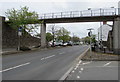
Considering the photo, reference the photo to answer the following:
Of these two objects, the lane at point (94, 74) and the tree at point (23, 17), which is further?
the tree at point (23, 17)

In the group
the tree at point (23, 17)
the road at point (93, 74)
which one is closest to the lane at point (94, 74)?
the road at point (93, 74)

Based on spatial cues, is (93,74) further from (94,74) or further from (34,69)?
(34,69)

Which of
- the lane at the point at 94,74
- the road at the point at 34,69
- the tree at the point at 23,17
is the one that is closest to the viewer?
the lane at the point at 94,74

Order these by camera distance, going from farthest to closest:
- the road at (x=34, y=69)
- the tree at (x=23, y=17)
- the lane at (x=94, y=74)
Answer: the tree at (x=23, y=17) < the road at (x=34, y=69) < the lane at (x=94, y=74)

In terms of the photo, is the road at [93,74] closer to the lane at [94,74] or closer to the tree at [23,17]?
the lane at [94,74]

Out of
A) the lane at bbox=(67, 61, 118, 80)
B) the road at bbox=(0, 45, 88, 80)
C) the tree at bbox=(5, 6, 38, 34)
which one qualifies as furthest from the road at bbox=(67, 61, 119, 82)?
the tree at bbox=(5, 6, 38, 34)

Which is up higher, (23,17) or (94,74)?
(23,17)

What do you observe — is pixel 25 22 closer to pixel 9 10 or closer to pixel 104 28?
pixel 9 10

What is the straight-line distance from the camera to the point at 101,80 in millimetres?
7281

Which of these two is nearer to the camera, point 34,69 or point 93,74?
point 93,74

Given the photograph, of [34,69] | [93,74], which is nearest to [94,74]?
[93,74]

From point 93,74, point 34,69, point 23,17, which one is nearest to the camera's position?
point 93,74

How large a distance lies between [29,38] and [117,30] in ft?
83.5

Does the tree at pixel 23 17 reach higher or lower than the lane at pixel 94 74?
higher
